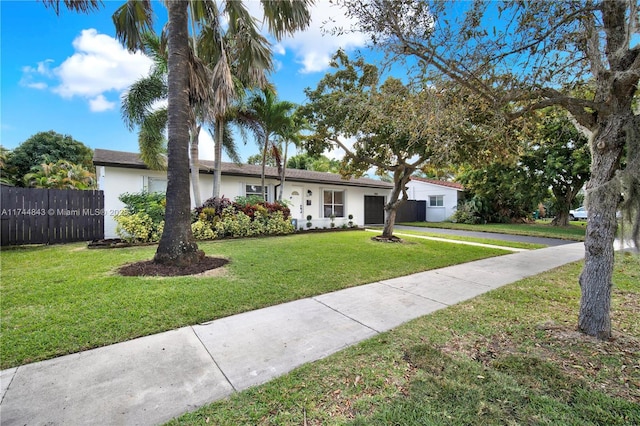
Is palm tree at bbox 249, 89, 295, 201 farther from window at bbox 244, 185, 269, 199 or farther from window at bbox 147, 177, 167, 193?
window at bbox 147, 177, 167, 193

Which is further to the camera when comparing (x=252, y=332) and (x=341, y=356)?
(x=252, y=332)

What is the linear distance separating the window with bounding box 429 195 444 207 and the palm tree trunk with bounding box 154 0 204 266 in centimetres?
2116

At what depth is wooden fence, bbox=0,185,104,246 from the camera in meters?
8.32

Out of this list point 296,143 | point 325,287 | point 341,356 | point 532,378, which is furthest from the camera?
point 296,143

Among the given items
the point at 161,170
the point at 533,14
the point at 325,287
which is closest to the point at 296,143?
the point at 161,170

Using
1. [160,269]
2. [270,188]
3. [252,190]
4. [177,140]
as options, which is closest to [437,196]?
[270,188]

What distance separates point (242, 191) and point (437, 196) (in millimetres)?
16658

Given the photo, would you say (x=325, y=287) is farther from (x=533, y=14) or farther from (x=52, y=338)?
(x=533, y=14)

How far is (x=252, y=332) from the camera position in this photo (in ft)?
10.6

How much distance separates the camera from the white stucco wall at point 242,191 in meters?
10.6

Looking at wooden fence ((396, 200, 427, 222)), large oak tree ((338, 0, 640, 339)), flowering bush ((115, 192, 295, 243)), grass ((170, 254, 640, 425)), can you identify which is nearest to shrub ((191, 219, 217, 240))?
flowering bush ((115, 192, 295, 243))

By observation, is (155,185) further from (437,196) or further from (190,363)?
(437,196)

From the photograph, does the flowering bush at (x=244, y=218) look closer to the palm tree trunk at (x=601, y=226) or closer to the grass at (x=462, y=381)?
the grass at (x=462, y=381)

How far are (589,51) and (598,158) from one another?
132 cm
